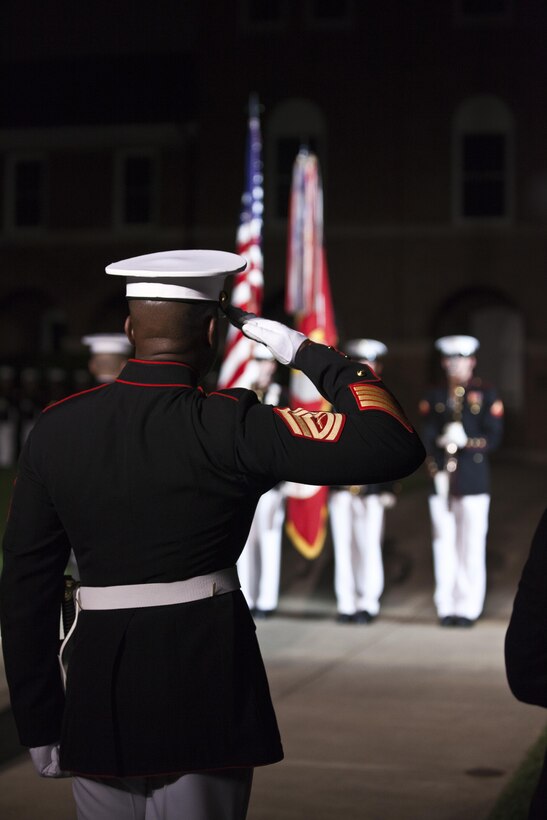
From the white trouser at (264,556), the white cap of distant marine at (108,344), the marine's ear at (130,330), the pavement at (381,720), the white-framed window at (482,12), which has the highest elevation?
the white-framed window at (482,12)

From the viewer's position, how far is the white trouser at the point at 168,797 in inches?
108

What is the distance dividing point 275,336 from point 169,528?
1.52 feet

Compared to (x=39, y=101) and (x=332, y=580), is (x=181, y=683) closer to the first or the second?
(x=332, y=580)

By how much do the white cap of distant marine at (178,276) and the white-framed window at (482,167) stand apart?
25.4 meters

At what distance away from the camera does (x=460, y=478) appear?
31.6ft

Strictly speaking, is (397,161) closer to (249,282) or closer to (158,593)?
(249,282)

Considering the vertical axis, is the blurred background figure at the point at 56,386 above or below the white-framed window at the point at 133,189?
below

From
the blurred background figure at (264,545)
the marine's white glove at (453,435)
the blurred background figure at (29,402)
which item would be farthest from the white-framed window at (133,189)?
the marine's white glove at (453,435)

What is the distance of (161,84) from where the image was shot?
3003cm

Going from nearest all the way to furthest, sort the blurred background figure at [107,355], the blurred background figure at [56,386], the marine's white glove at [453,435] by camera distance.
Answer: the blurred background figure at [107,355]
the marine's white glove at [453,435]
the blurred background figure at [56,386]

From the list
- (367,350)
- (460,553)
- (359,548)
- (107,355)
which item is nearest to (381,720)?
(460,553)

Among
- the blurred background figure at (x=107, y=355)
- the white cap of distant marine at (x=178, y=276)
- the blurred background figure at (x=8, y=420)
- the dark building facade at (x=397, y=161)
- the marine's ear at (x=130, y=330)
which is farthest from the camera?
the dark building facade at (x=397, y=161)

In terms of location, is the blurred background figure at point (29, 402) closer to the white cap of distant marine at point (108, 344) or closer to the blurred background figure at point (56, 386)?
the blurred background figure at point (56, 386)

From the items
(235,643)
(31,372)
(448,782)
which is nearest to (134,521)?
(235,643)
